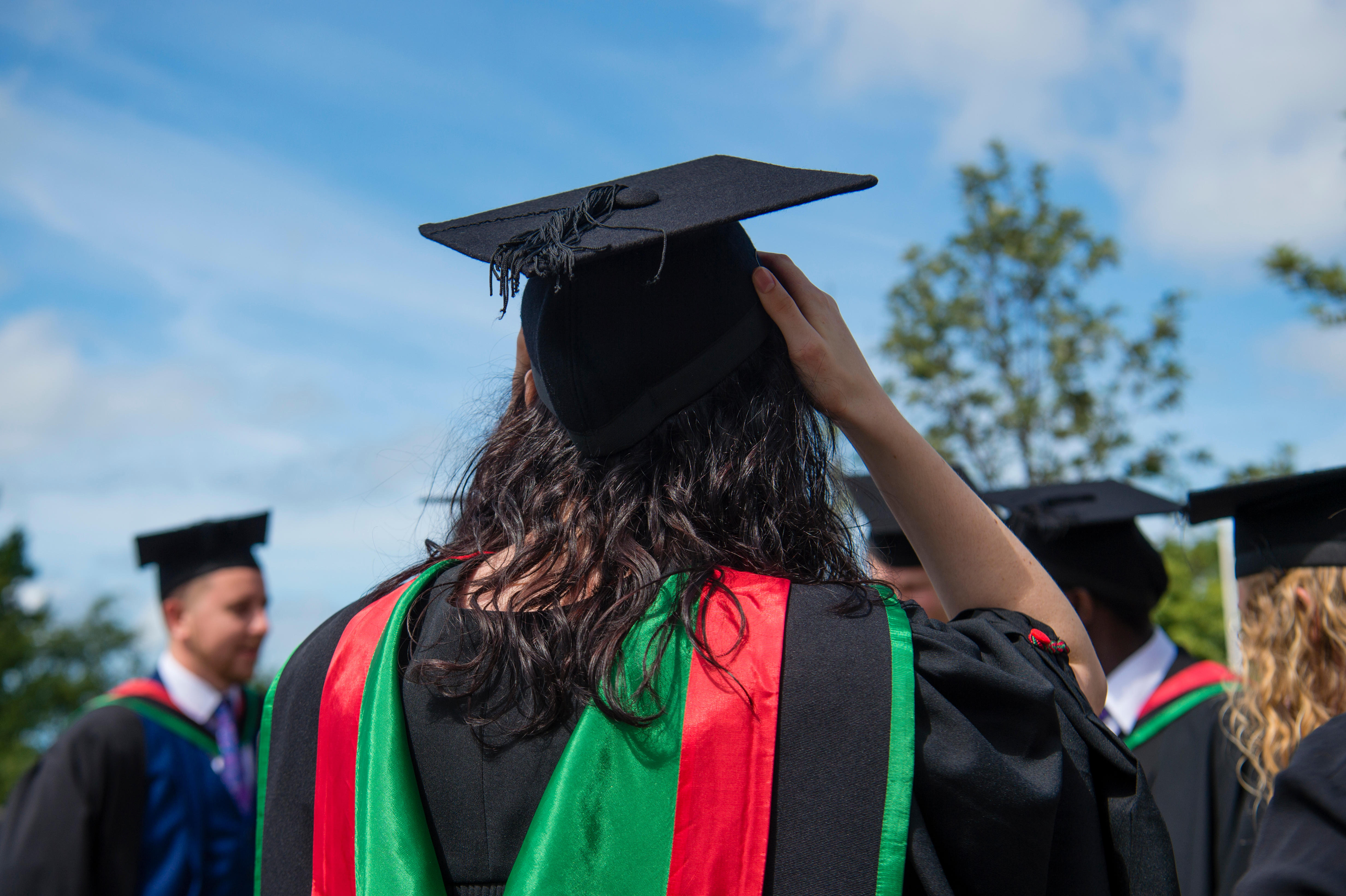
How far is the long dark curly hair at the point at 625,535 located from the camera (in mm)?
1147

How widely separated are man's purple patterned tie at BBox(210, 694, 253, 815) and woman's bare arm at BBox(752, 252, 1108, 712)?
3620 millimetres

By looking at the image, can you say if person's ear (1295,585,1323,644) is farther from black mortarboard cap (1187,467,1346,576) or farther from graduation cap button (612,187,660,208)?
graduation cap button (612,187,660,208)

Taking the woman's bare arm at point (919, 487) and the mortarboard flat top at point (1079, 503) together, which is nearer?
the woman's bare arm at point (919, 487)

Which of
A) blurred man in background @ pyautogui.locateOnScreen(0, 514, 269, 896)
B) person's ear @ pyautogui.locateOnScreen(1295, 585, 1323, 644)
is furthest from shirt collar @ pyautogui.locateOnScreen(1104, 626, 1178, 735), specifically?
blurred man in background @ pyautogui.locateOnScreen(0, 514, 269, 896)

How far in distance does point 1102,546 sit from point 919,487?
8.52 ft

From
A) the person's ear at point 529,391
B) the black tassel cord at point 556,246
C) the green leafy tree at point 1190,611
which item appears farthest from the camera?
the green leafy tree at point 1190,611

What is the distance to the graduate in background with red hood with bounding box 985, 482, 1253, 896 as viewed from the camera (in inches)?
118

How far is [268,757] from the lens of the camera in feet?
4.47

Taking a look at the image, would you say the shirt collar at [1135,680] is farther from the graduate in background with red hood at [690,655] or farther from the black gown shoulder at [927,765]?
the black gown shoulder at [927,765]

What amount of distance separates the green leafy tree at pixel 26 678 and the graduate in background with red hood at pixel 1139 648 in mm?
36824

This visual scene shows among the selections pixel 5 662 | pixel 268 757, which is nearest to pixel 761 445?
pixel 268 757

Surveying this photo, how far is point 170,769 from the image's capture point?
12.7 feet

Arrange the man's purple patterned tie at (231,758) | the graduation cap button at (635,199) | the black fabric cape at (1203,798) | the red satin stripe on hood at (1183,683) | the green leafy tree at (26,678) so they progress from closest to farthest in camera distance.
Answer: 1. the graduation cap button at (635,199)
2. the black fabric cape at (1203,798)
3. the red satin stripe on hood at (1183,683)
4. the man's purple patterned tie at (231,758)
5. the green leafy tree at (26,678)

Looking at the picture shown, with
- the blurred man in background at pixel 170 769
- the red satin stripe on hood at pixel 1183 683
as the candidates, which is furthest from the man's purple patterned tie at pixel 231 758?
the red satin stripe on hood at pixel 1183 683
